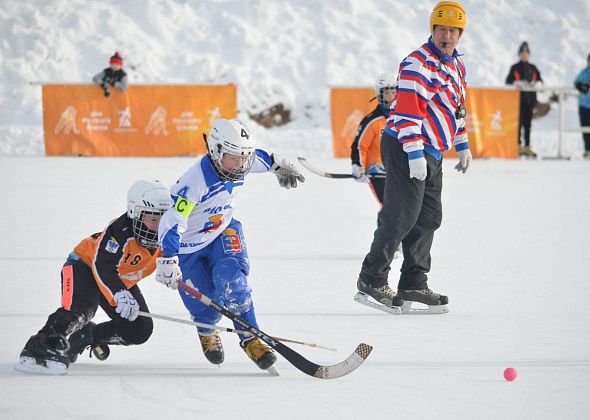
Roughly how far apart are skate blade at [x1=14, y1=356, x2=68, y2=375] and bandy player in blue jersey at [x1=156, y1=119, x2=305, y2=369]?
56 centimetres

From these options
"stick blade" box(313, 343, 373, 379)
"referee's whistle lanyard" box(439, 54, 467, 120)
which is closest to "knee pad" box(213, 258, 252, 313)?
"stick blade" box(313, 343, 373, 379)

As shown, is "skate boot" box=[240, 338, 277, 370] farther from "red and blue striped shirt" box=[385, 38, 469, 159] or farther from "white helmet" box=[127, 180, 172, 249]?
"red and blue striped shirt" box=[385, 38, 469, 159]

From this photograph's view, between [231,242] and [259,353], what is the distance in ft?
1.90

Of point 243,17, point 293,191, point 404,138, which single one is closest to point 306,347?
point 404,138

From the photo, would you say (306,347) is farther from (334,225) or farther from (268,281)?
(334,225)

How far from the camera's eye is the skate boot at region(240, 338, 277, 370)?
4820 millimetres

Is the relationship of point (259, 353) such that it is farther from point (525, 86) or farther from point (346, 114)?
point (525, 86)

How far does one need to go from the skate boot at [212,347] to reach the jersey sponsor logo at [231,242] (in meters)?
0.37

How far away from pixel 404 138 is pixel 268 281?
1493mm

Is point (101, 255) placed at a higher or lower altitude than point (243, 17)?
lower

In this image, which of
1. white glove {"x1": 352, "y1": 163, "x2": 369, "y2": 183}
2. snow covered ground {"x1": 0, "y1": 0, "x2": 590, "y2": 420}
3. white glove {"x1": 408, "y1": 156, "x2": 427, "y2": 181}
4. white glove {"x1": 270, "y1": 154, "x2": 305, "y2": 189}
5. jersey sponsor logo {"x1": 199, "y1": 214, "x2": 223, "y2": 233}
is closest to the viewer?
snow covered ground {"x1": 0, "y1": 0, "x2": 590, "y2": 420}

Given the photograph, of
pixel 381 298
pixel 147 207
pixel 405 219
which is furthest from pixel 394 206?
pixel 147 207

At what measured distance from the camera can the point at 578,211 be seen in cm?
1093

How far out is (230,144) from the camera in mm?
4918
